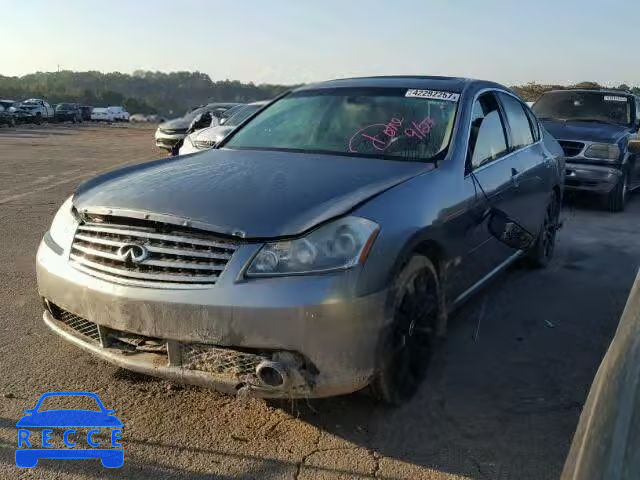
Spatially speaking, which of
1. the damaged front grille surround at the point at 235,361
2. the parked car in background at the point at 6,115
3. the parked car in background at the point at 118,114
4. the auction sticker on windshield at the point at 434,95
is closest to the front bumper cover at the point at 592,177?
the auction sticker on windshield at the point at 434,95

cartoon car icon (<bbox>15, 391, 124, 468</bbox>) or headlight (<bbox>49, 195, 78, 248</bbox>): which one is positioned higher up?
headlight (<bbox>49, 195, 78, 248</bbox>)

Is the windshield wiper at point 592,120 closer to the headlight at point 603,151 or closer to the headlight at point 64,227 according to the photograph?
the headlight at point 603,151

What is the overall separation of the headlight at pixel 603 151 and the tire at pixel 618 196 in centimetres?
32

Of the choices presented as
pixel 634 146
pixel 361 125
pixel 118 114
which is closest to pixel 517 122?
pixel 361 125

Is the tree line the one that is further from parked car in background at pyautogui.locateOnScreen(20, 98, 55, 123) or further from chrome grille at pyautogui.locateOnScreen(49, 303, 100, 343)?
chrome grille at pyautogui.locateOnScreen(49, 303, 100, 343)

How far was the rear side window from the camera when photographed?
4750mm

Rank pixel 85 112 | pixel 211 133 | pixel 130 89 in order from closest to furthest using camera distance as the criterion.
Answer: pixel 211 133 < pixel 85 112 < pixel 130 89

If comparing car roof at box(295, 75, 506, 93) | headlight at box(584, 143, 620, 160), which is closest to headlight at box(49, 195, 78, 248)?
car roof at box(295, 75, 506, 93)

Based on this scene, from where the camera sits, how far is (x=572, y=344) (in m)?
3.97

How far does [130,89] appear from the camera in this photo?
358ft

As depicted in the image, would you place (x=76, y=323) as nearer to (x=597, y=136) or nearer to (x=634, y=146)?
(x=597, y=136)

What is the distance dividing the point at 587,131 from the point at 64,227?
296 inches

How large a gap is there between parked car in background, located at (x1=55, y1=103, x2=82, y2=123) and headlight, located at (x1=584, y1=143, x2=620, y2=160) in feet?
136

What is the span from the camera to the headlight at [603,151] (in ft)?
27.2
